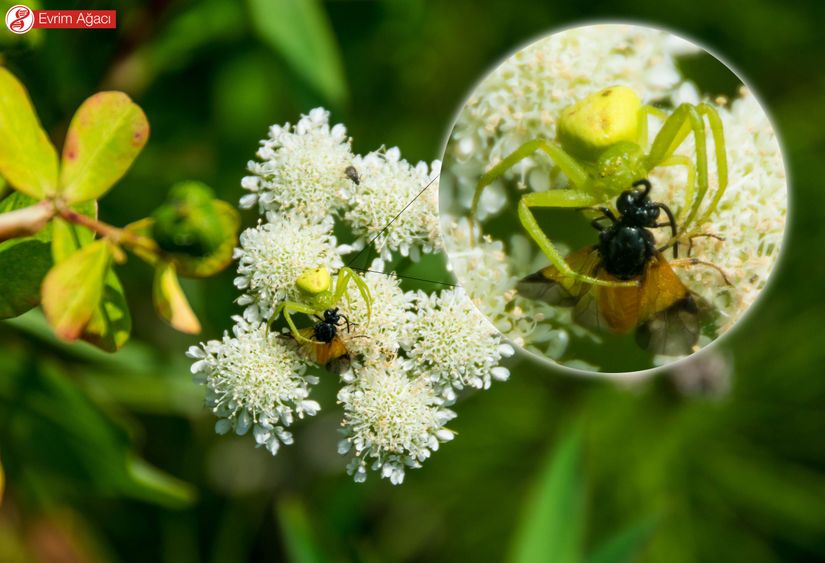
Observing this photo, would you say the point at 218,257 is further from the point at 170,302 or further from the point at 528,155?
the point at 528,155

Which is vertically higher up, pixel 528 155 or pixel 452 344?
pixel 528 155

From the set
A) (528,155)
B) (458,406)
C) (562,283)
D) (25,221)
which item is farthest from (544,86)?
(458,406)

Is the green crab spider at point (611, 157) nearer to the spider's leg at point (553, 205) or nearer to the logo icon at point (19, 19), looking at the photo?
the spider's leg at point (553, 205)

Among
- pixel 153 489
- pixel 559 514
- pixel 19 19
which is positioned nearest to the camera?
pixel 19 19

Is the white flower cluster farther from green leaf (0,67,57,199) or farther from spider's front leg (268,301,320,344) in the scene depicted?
green leaf (0,67,57,199)

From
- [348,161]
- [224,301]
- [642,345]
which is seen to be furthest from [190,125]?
[642,345]

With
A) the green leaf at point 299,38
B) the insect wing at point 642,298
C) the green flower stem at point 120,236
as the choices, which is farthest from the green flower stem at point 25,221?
the green leaf at point 299,38

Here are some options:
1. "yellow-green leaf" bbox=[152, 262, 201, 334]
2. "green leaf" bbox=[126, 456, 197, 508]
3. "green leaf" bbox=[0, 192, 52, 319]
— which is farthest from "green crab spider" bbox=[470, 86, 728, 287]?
"green leaf" bbox=[126, 456, 197, 508]
